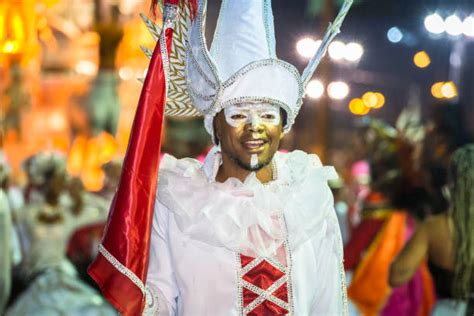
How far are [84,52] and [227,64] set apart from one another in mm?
14485

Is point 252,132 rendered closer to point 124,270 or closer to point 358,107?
point 124,270

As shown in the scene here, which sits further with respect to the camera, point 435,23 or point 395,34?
point 395,34

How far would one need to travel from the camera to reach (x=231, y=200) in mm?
3828

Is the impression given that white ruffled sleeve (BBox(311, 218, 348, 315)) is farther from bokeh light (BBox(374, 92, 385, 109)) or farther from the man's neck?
bokeh light (BBox(374, 92, 385, 109))

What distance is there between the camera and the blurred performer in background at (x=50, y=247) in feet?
23.1

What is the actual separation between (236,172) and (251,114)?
0.79 ft

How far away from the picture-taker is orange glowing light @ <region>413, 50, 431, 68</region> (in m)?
16.1

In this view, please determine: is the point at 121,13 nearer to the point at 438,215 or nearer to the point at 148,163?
the point at 438,215

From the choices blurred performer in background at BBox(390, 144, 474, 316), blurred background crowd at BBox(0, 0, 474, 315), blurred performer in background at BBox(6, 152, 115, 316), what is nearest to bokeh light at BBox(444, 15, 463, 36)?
blurred background crowd at BBox(0, 0, 474, 315)

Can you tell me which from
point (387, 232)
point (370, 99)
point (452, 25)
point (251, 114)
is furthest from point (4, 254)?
point (370, 99)

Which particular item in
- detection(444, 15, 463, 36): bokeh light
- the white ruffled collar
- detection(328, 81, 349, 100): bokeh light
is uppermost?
detection(444, 15, 463, 36): bokeh light

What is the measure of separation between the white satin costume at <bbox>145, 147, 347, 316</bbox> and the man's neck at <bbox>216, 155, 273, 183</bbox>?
3 centimetres

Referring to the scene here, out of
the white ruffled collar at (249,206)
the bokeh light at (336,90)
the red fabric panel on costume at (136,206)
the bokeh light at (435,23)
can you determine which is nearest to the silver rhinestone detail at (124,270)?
the red fabric panel on costume at (136,206)

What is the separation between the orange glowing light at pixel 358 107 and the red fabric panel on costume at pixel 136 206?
18130 millimetres
